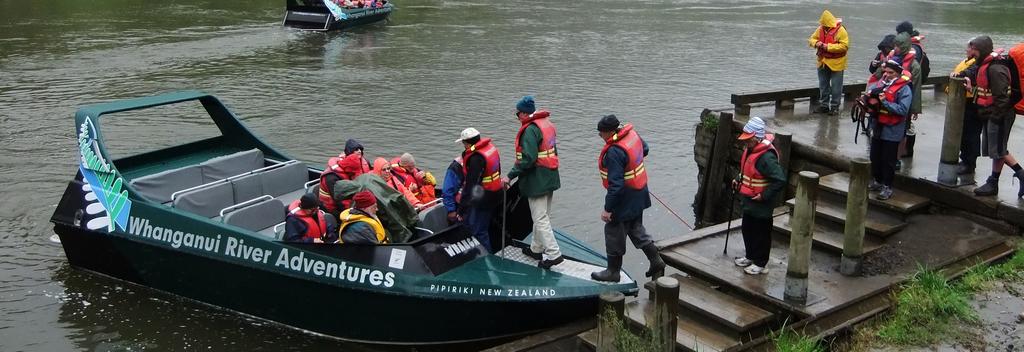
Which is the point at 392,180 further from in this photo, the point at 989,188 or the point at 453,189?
the point at 989,188

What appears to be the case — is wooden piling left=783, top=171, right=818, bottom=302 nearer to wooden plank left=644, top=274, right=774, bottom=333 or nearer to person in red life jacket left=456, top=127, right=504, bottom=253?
wooden plank left=644, top=274, right=774, bottom=333

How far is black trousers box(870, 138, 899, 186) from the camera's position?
9031mm

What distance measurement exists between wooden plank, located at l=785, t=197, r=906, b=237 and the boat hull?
257cm

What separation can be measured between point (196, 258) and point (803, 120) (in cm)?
805

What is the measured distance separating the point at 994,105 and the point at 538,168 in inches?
168

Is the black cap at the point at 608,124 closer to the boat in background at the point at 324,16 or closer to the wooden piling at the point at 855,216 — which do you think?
the wooden piling at the point at 855,216

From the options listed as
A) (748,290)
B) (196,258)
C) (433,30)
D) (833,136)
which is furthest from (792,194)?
(433,30)

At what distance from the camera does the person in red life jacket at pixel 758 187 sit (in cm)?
762

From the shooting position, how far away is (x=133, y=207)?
9.45 m

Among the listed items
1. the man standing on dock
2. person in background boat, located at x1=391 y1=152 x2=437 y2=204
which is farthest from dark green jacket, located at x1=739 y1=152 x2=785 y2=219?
the man standing on dock

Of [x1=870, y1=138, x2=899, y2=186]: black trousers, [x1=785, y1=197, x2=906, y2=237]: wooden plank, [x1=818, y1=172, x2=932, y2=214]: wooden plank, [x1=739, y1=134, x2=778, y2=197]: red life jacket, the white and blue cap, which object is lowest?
[x1=785, y1=197, x2=906, y2=237]: wooden plank

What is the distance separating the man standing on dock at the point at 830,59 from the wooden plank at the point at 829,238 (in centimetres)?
435

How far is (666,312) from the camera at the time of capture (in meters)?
6.35

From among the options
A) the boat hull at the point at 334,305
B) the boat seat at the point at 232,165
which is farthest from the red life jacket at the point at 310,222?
the boat seat at the point at 232,165
